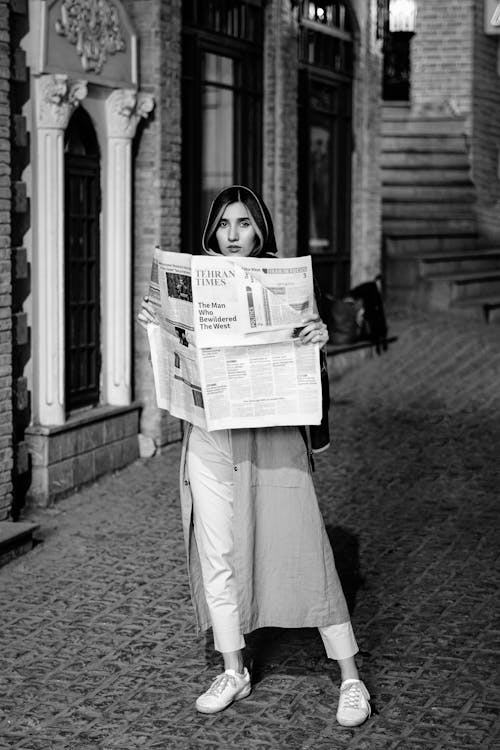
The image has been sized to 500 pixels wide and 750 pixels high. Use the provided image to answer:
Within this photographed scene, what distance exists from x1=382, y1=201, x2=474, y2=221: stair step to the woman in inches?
593

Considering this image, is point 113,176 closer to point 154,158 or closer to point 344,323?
point 154,158

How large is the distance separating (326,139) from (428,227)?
5042mm

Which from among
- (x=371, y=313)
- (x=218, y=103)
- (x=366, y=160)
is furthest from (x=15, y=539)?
(x=366, y=160)

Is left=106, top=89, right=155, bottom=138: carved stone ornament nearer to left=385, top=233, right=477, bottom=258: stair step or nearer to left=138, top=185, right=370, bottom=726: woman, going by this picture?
left=138, top=185, right=370, bottom=726: woman

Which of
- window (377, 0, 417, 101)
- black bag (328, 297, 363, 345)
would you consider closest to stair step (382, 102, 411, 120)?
window (377, 0, 417, 101)

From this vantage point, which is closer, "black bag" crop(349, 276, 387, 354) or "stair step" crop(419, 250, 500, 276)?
"black bag" crop(349, 276, 387, 354)

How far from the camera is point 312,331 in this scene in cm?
492

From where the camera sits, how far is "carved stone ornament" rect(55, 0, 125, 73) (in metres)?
9.00

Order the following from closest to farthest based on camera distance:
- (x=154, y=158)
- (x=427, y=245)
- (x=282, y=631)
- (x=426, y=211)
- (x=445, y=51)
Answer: (x=282, y=631) → (x=154, y=158) → (x=427, y=245) → (x=426, y=211) → (x=445, y=51)

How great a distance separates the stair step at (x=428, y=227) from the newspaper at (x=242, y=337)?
45.6 feet

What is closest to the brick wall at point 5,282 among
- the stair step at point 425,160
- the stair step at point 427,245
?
the stair step at point 427,245

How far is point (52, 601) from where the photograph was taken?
6902 mm

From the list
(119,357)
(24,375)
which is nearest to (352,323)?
(119,357)

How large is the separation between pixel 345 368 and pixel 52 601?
7.87m
